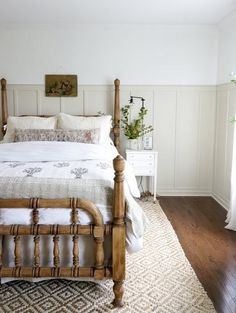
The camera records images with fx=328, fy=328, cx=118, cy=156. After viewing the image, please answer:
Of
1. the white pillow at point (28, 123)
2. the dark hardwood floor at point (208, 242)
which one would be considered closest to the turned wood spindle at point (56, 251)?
the dark hardwood floor at point (208, 242)

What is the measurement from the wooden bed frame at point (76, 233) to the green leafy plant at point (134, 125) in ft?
7.83

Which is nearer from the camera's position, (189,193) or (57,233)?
(57,233)

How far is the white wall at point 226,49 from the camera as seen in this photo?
3877mm

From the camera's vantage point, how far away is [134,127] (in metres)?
4.38

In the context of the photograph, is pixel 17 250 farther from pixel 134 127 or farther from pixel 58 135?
pixel 134 127

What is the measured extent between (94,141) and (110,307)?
2.04 meters

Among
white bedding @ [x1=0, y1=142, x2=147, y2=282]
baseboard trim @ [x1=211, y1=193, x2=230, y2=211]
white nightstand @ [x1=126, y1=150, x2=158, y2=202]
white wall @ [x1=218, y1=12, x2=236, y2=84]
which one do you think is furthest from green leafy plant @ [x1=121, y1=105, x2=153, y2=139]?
white bedding @ [x1=0, y1=142, x2=147, y2=282]

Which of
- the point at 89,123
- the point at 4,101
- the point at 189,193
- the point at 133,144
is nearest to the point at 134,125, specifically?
the point at 133,144

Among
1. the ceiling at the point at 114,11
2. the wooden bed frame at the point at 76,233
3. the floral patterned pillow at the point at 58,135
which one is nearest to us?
the wooden bed frame at the point at 76,233

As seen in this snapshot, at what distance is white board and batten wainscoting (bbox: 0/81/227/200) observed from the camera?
14.8ft

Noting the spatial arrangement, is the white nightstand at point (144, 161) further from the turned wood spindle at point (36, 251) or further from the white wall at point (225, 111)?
the turned wood spindle at point (36, 251)

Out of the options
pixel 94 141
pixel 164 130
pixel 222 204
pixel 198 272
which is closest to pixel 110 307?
pixel 198 272

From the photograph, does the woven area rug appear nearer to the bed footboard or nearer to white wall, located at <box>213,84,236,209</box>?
the bed footboard

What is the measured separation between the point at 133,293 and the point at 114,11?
306 centimetres
